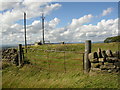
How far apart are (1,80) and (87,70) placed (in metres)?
4.87

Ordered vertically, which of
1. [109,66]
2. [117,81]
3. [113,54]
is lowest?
[117,81]

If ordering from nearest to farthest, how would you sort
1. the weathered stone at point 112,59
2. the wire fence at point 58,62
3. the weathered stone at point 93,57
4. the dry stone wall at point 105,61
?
the dry stone wall at point 105,61, the weathered stone at point 112,59, the weathered stone at point 93,57, the wire fence at point 58,62

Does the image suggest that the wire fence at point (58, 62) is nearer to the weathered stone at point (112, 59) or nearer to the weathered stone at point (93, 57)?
the weathered stone at point (93, 57)

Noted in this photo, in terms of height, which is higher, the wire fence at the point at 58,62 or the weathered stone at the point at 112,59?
the weathered stone at the point at 112,59

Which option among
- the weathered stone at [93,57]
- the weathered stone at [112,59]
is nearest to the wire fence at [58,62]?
the weathered stone at [93,57]

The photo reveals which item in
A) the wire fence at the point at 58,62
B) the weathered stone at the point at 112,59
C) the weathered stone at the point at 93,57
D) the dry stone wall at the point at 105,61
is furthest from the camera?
the wire fence at the point at 58,62

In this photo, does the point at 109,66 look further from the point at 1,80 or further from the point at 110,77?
the point at 1,80

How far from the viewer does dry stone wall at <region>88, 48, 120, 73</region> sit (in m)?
7.48

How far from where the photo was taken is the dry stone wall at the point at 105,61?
7.48 metres

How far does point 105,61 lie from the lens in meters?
7.74

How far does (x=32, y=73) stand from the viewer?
973cm

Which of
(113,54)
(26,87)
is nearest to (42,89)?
(26,87)

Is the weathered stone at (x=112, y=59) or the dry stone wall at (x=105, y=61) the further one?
the weathered stone at (x=112, y=59)

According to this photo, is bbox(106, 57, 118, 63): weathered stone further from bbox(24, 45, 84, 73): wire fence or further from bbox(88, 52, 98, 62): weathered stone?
bbox(24, 45, 84, 73): wire fence
